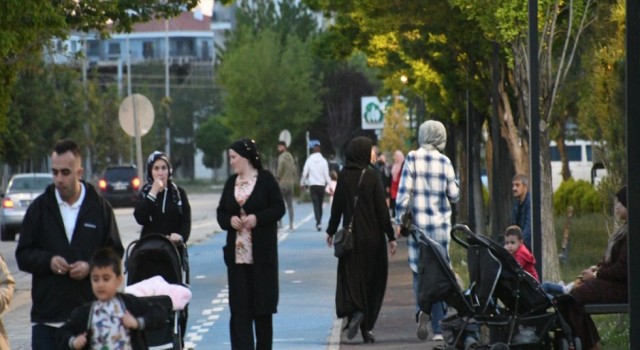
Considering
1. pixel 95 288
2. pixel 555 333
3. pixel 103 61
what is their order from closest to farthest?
pixel 95 288 → pixel 555 333 → pixel 103 61

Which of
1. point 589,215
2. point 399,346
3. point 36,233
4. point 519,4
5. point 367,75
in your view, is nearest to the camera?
point 36,233

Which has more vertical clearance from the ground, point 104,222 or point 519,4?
point 519,4

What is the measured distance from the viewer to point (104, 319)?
852 cm

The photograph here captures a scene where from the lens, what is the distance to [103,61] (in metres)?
160

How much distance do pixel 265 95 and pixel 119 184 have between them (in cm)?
3244

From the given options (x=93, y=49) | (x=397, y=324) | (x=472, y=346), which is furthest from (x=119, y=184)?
(x=93, y=49)

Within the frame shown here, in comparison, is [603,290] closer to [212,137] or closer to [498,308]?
[498,308]

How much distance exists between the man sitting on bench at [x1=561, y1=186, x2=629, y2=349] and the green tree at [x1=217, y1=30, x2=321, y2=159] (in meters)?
78.4

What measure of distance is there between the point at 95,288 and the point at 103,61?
153 m

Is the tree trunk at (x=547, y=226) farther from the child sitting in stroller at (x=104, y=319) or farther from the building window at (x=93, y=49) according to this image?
the building window at (x=93, y=49)

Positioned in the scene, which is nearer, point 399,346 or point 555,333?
point 555,333

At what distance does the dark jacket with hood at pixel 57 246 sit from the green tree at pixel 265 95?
81.1m

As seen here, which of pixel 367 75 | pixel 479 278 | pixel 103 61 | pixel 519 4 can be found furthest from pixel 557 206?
pixel 103 61

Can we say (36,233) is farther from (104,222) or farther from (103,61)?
(103,61)
